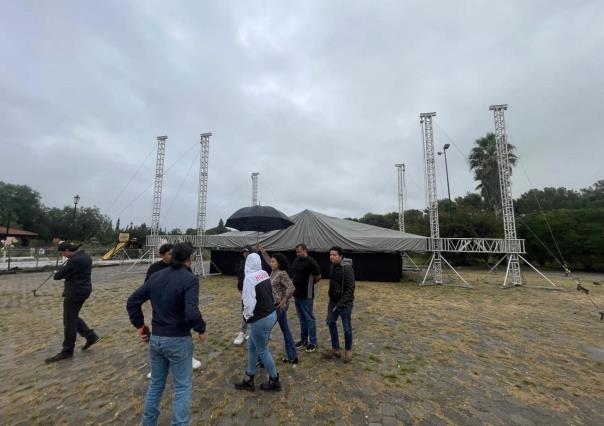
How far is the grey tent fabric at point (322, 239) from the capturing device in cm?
1226

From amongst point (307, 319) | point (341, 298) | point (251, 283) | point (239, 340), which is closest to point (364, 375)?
point (341, 298)

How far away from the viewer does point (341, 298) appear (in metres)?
3.72

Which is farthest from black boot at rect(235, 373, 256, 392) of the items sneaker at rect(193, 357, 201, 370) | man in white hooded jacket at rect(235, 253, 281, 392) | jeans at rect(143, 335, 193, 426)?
jeans at rect(143, 335, 193, 426)

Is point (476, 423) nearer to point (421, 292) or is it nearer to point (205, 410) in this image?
point (205, 410)

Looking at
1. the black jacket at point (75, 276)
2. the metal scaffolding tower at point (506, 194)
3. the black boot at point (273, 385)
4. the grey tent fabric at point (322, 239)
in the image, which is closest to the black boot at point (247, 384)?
the black boot at point (273, 385)

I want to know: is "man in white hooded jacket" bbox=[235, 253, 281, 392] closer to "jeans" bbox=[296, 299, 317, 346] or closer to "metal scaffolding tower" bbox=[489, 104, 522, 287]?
"jeans" bbox=[296, 299, 317, 346]

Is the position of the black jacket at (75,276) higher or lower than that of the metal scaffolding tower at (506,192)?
lower

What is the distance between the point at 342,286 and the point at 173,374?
7.46 ft

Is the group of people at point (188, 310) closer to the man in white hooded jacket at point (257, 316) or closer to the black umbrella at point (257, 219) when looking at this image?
the man in white hooded jacket at point (257, 316)

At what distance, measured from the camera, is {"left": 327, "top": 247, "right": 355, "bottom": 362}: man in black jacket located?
371cm

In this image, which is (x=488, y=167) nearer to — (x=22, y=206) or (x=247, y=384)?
(x=247, y=384)

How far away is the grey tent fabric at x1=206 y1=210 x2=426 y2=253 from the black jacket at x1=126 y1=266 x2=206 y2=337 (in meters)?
10.6

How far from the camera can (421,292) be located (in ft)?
32.9

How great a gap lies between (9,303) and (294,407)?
30.5ft
